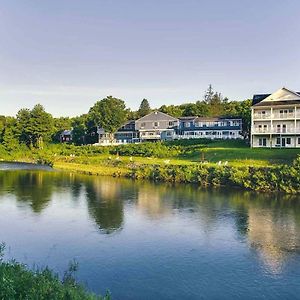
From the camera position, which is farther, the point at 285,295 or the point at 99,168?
the point at 99,168

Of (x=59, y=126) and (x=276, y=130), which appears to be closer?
(x=276, y=130)

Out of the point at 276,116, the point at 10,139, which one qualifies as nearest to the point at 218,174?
the point at 276,116

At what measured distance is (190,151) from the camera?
60.9m

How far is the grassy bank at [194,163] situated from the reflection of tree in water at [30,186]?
25.2 feet

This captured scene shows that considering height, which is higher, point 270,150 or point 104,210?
point 270,150

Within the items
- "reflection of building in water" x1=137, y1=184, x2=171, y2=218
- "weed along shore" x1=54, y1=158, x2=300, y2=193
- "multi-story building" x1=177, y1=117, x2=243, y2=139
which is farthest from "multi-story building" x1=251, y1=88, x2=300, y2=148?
"reflection of building in water" x1=137, y1=184, x2=171, y2=218

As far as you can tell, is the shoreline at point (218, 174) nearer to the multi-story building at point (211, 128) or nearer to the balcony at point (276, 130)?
the balcony at point (276, 130)

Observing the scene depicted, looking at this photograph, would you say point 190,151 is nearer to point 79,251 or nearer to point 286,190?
point 286,190

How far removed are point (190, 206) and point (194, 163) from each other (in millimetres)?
17627

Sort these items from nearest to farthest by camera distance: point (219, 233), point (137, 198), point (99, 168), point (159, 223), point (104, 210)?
point (219, 233) < point (159, 223) < point (104, 210) < point (137, 198) < point (99, 168)

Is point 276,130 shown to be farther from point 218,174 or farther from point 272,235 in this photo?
point 272,235

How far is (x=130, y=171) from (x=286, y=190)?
20.5 metres

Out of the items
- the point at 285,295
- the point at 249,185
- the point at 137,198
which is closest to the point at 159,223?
the point at 137,198

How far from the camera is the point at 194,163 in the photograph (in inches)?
1956
